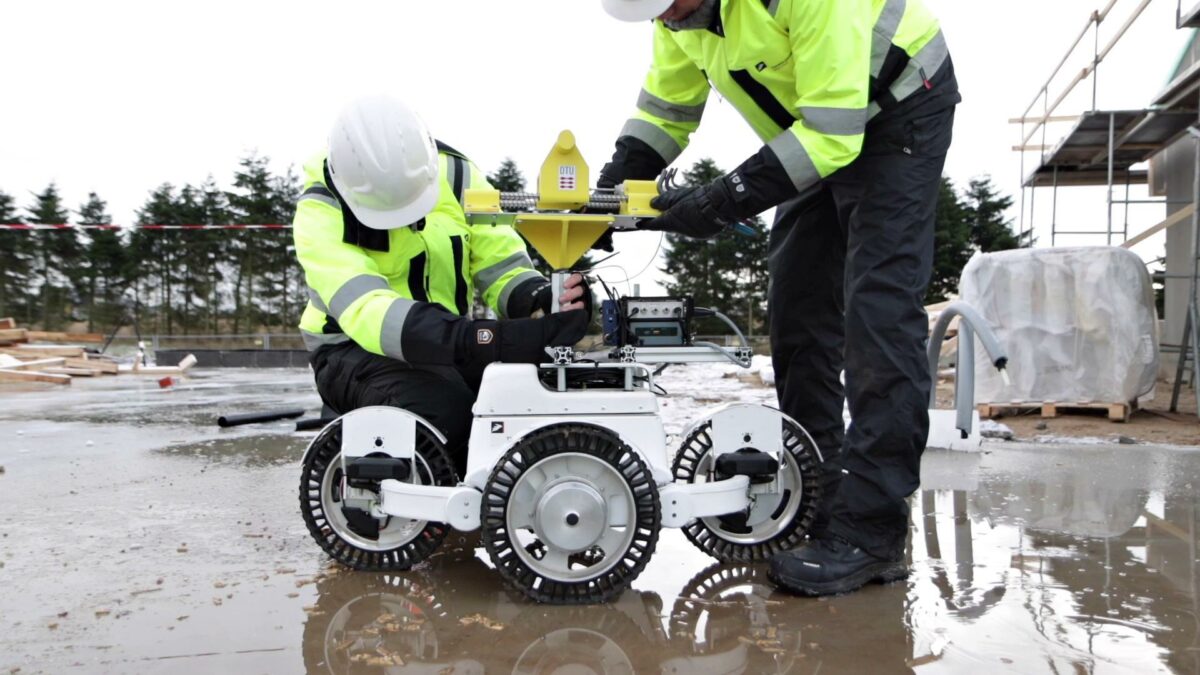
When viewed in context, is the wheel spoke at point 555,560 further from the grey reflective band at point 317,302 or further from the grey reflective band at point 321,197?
the grey reflective band at point 321,197

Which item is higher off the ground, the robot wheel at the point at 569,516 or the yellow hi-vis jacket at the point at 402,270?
the yellow hi-vis jacket at the point at 402,270

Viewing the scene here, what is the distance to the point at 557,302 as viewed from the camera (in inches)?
103

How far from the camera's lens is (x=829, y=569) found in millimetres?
2387

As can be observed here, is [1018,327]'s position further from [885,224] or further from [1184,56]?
[885,224]

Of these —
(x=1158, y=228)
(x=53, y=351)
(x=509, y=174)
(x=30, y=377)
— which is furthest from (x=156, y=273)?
(x=1158, y=228)

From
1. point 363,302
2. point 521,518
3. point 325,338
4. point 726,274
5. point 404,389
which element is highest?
point 726,274

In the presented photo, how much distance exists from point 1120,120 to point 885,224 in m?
8.74

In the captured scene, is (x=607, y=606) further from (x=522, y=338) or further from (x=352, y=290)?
(x=352, y=290)

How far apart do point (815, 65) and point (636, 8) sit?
552mm

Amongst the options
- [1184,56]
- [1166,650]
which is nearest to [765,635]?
[1166,650]

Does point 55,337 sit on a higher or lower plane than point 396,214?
lower

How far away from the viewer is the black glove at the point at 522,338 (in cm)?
246

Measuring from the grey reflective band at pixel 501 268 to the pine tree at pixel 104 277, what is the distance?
34874 mm

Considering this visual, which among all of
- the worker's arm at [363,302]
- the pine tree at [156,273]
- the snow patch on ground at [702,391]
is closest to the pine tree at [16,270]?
the pine tree at [156,273]
